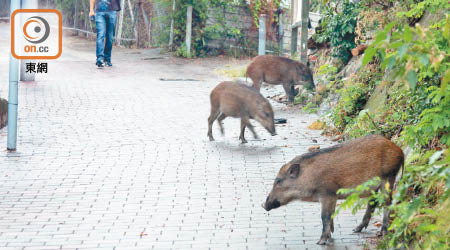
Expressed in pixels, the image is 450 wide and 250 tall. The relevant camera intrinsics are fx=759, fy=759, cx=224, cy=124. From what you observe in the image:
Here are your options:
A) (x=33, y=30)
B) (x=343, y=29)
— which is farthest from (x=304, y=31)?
(x=33, y=30)

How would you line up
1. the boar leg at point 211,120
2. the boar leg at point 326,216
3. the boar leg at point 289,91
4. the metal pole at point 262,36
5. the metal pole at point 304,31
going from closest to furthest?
the boar leg at point 326,216 < the boar leg at point 211,120 < the boar leg at point 289,91 < the metal pole at point 304,31 < the metal pole at point 262,36

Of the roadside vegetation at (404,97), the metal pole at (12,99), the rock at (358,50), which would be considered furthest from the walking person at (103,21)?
the rock at (358,50)

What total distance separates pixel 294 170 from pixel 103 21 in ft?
44.4

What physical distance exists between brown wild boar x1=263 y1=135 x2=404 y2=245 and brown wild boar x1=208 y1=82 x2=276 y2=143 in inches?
177

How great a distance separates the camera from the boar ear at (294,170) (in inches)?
295

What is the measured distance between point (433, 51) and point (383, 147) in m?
2.70

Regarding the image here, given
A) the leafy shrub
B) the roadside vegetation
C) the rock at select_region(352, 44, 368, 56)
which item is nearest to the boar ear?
the roadside vegetation

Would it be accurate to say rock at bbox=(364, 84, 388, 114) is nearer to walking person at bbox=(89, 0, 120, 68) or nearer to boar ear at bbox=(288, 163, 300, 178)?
boar ear at bbox=(288, 163, 300, 178)

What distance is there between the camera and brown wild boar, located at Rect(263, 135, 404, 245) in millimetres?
7285

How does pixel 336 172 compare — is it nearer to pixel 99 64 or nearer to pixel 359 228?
pixel 359 228

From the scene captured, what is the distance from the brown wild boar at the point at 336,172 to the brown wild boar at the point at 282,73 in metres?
7.83

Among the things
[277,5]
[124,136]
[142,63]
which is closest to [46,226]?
[124,136]

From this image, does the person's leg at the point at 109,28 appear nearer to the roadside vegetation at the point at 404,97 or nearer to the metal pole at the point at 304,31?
the metal pole at the point at 304,31

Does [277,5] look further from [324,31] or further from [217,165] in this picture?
[217,165]
